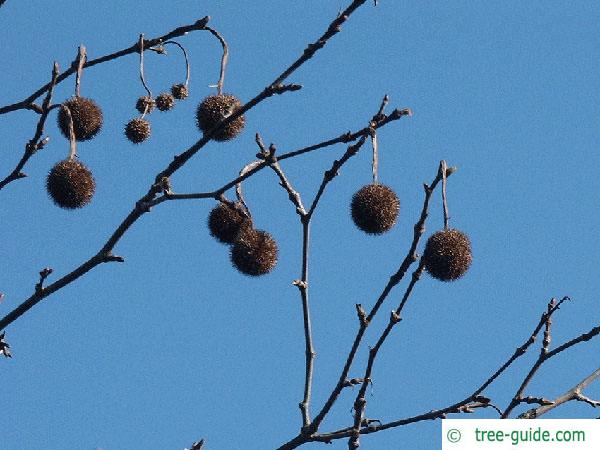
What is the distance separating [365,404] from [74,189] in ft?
4.92

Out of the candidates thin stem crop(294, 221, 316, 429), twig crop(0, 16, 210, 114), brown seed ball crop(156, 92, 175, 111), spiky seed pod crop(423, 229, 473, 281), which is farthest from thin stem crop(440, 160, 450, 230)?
brown seed ball crop(156, 92, 175, 111)

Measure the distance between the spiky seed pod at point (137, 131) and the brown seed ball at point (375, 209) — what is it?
1154 millimetres

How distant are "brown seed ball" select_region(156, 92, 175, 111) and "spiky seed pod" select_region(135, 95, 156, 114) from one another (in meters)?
0.12

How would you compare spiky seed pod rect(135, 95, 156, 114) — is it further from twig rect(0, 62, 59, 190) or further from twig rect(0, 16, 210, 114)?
twig rect(0, 62, 59, 190)

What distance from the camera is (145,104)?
4.65m

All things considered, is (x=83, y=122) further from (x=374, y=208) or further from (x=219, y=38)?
(x=374, y=208)

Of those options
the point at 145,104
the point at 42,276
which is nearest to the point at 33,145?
the point at 42,276

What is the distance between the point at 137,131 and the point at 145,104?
0.20 metres

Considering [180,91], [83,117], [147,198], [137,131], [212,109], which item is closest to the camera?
[147,198]

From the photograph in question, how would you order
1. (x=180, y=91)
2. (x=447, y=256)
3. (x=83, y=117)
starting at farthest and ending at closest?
1. (x=180, y=91)
2. (x=83, y=117)
3. (x=447, y=256)

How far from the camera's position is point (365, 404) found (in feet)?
9.11

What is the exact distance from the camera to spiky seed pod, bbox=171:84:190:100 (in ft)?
15.7

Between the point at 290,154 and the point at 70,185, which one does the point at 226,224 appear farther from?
the point at 290,154

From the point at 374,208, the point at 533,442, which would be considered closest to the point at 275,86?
the point at 374,208
